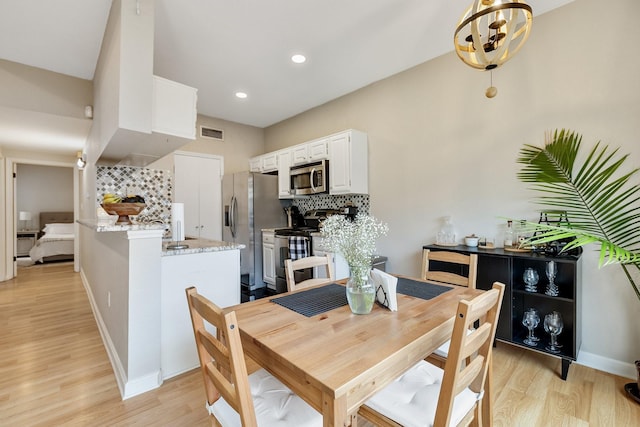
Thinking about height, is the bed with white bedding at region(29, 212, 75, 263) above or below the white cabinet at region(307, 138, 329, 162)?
below

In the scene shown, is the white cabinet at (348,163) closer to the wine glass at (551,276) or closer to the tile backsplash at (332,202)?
the tile backsplash at (332,202)

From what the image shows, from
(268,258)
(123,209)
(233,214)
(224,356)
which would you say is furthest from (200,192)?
(224,356)

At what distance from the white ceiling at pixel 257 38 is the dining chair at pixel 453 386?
235cm

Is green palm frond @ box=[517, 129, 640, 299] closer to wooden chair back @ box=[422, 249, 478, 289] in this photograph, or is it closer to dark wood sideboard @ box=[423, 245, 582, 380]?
dark wood sideboard @ box=[423, 245, 582, 380]

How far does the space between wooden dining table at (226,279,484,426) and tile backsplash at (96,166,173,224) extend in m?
3.07

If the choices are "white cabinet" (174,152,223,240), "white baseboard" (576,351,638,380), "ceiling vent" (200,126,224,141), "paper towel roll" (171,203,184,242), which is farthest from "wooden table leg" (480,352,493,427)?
"ceiling vent" (200,126,224,141)

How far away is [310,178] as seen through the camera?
4031 millimetres

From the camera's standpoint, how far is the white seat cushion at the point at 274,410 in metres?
1.05

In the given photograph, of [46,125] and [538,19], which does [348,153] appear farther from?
[46,125]

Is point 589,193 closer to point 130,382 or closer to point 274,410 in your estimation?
point 274,410

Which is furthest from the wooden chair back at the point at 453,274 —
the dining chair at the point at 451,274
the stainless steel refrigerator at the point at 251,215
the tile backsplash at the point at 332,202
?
the stainless steel refrigerator at the point at 251,215

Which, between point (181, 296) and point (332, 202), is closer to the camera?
point (181, 296)

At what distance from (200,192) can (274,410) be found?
429 centimetres

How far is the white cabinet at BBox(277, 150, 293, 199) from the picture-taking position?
176 inches
